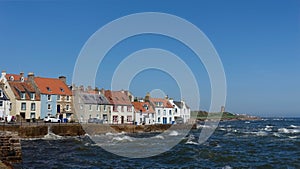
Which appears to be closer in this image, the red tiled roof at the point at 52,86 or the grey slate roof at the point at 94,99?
the red tiled roof at the point at 52,86

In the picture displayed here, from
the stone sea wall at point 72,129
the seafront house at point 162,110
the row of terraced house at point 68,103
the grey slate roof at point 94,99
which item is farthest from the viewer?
the seafront house at point 162,110

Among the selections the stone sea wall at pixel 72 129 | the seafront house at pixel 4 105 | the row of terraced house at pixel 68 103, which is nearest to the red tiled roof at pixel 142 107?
the row of terraced house at pixel 68 103

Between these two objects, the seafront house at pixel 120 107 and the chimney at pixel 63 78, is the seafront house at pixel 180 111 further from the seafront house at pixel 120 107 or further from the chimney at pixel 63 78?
the chimney at pixel 63 78

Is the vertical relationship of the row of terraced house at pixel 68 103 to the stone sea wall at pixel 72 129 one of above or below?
above

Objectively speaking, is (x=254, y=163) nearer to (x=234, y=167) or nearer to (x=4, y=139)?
(x=234, y=167)

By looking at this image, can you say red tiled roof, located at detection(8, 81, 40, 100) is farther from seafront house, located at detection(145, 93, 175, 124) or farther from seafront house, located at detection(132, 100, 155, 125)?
seafront house, located at detection(145, 93, 175, 124)

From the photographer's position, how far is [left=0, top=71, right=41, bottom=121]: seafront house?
182 ft

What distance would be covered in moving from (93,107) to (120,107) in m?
7.60

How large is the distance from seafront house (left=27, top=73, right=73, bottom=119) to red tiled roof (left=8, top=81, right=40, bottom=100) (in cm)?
77

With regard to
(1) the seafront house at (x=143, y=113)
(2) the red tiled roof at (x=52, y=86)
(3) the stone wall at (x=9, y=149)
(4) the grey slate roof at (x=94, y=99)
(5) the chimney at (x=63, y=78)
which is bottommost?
(3) the stone wall at (x=9, y=149)

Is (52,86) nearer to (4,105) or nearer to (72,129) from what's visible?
(4,105)

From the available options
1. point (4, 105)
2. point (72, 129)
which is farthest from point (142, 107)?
point (4, 105)

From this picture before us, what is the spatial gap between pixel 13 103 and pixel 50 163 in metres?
36.5

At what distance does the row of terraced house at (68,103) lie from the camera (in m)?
55.9
